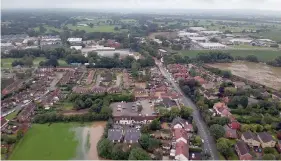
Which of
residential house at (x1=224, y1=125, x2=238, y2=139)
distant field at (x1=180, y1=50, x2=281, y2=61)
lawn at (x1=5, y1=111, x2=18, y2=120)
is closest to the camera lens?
residential house at (x1=224, y1=125, x2=238, y2=139)

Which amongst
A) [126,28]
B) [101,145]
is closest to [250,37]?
[126,28]

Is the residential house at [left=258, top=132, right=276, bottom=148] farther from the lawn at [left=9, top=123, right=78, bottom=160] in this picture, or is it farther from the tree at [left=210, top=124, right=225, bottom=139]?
the lawn at [left=9, top=123, right=78, bottom=160]

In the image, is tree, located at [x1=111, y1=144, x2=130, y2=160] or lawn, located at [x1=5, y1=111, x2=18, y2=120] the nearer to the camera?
tree, located at [x1=111, y1=144, x2=130, y2=160]

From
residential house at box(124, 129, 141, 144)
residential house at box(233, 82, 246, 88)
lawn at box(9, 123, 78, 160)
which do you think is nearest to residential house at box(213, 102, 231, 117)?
residential house at box(233, 82, 246, 88)

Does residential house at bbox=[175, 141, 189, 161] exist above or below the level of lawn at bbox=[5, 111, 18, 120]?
above

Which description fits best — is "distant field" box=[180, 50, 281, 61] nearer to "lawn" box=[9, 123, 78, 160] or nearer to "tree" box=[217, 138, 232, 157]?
"tree" box=[217, 138, 232, 157]

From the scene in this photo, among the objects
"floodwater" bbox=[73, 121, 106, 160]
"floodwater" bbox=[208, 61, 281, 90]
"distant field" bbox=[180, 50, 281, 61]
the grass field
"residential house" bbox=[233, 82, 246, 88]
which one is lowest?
"floodwater" bbox=[73, 121, 106, 160]

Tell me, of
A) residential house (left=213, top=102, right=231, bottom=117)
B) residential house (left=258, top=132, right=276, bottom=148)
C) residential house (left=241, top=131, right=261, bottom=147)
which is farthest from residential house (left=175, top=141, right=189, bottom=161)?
residential house (left=213, top=102, right=231, bottom=117)

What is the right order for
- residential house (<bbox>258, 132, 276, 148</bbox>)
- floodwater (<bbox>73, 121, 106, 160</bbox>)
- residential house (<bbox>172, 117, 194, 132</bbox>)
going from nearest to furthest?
floodwater (<bbox>73, 121, 106, 160</bbox>), residential house (<bbox>258, 132, 276, 148</bbox>), residential house (<bbox>172, 117, 194, 132</bbox>)
